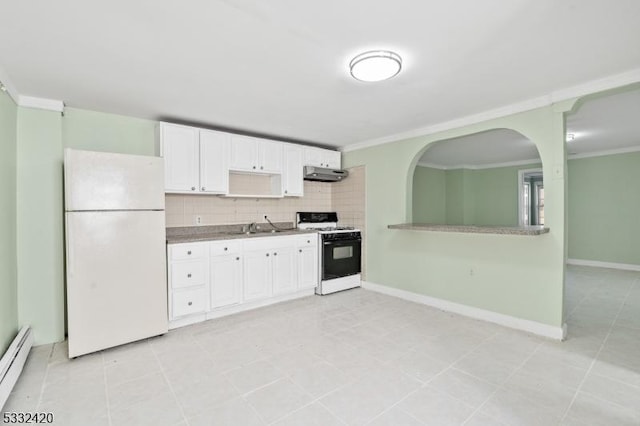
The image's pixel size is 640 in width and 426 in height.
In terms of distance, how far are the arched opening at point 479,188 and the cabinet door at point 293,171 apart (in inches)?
119

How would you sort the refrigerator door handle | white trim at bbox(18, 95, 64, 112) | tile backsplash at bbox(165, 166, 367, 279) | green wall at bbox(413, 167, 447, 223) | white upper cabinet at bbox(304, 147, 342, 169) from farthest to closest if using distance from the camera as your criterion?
green wall at bbox(413, 167, 447, 223), white upper cabinet at bbox(304, 147, 342, 169), tile backsplash at bbox(165, 166, 367, 279), white trim at bbox(18, 95, 64, 112), the refrigerator door handle

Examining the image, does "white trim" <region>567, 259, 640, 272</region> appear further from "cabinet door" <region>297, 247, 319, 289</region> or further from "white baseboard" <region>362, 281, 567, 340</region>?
"cabinet door" <region>297, 247, 319, 289</region>

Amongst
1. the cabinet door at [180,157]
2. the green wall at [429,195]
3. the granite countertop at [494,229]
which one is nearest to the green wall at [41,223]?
the cabinet door at [180,157]

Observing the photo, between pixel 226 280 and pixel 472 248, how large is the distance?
2951mm

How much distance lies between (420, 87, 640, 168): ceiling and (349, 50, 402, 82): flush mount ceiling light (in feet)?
6.35

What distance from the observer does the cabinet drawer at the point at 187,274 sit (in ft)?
10.6

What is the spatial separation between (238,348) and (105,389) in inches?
39.1

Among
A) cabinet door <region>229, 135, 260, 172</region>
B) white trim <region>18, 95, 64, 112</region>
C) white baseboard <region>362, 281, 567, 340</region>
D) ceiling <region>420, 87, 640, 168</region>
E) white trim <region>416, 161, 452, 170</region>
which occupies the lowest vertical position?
white baseboard <region>362, 281, 567, 340</region>

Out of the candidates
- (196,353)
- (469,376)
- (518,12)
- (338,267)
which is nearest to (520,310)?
(469,376)

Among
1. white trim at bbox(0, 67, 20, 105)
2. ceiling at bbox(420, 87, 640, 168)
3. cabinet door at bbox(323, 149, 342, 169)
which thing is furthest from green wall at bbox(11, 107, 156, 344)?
ceiling at bbox(420, 87, 640, 168)

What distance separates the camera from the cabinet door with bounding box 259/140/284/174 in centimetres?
420

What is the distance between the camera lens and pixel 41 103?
285 centimetres

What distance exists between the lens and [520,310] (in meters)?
3.23

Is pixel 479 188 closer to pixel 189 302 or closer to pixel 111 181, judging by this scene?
pixel 189 302
